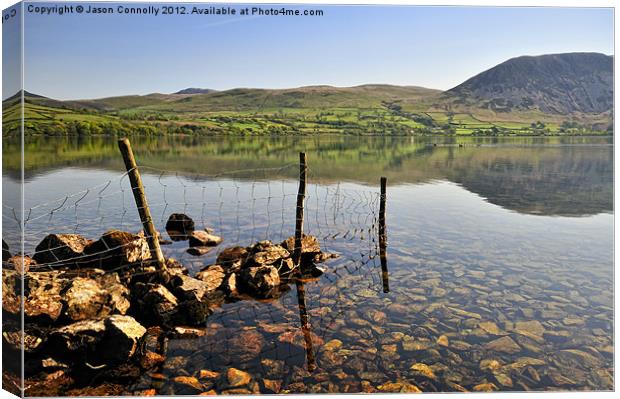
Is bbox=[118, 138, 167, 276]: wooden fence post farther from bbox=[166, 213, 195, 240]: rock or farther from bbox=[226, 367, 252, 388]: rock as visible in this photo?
bbox=[166, 213, 195, 240]: rock

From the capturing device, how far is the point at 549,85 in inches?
1945

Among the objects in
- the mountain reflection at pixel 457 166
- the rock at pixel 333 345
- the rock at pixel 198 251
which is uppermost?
the mountain reflection at pixel 457 166

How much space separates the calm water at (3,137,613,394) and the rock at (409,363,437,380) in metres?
0.03

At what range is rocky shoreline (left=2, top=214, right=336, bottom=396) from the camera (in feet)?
23.5

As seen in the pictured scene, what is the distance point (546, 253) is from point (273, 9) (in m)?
12.0

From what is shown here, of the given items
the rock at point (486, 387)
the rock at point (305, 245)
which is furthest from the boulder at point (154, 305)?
the rock at point (486, 387)

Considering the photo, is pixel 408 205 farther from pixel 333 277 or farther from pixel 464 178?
pixel 464 178

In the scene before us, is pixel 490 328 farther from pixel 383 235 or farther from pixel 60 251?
pixel 60 251

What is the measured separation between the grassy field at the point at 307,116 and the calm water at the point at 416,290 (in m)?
23.5

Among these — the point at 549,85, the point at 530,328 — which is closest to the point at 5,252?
the point at 530,328

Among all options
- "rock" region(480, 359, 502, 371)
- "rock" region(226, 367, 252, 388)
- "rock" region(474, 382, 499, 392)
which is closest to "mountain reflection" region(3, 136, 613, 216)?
"rock" region(480, 359, 502, 371)

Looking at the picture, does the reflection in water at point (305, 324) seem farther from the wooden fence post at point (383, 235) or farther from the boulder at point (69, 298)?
the boulder at point (69, 298)

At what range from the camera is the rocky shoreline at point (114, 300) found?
717 centimetres

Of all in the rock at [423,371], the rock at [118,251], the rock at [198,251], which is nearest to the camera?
the rock at [423,371]
